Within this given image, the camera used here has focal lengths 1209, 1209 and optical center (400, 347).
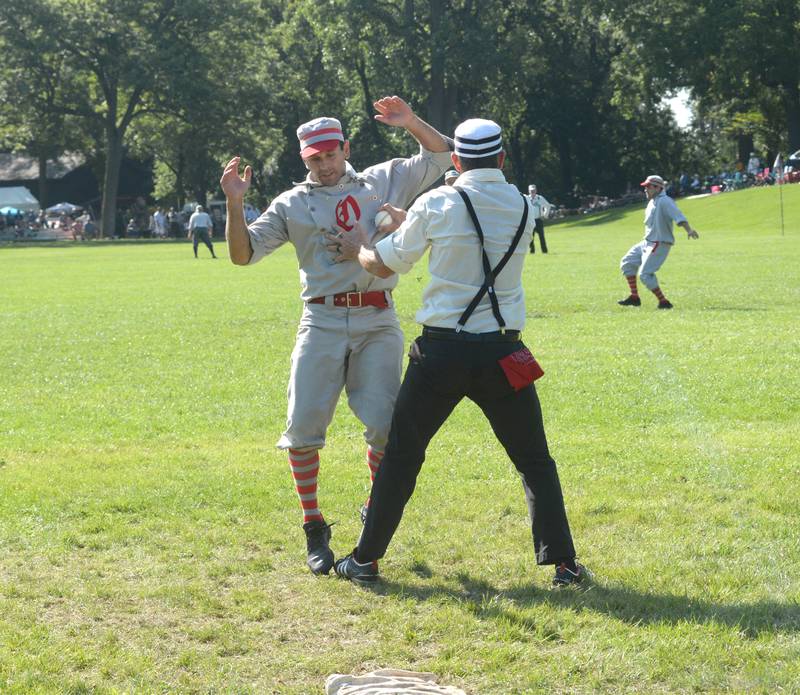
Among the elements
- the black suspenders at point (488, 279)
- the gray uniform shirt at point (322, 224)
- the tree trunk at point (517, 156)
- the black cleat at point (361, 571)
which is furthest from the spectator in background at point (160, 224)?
the black suspenders at point (488, 279)

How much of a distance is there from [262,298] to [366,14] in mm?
47741

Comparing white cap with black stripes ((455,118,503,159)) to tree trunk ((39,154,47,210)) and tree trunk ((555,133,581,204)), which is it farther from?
tree trunk ((39,154,47,210))

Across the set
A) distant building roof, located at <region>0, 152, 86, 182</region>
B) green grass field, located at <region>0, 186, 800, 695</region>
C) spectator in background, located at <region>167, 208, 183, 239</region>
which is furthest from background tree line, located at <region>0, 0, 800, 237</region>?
green grass field, located at <region>0, 186, 800, 695</region>

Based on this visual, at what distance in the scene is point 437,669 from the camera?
15.4 feet

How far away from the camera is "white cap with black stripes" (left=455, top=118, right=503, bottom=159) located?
18.2 feet

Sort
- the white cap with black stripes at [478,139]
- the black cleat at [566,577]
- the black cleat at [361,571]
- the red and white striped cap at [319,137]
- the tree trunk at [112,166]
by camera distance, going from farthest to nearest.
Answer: the tree trunk at [112,166]
the red and white striped cap at [319,137]
the black cleat at [361,571]
the black cleat at [566,577]
the white cap with black stripes at [478,139]

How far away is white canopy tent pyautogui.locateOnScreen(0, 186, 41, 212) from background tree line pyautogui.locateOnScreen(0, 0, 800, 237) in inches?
144

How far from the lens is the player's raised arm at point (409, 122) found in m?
6.32

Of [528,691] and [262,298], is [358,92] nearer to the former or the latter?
[262,298]

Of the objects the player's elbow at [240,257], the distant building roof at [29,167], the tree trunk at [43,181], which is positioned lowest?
the player's elbow at [240,257]

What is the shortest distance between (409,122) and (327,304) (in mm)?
1041

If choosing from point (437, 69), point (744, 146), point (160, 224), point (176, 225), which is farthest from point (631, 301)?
point (744, 146)

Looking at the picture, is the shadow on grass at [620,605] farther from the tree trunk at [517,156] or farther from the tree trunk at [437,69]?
the tree trunk at [517,156]

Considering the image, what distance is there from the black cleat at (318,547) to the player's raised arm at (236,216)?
55.8 inches
